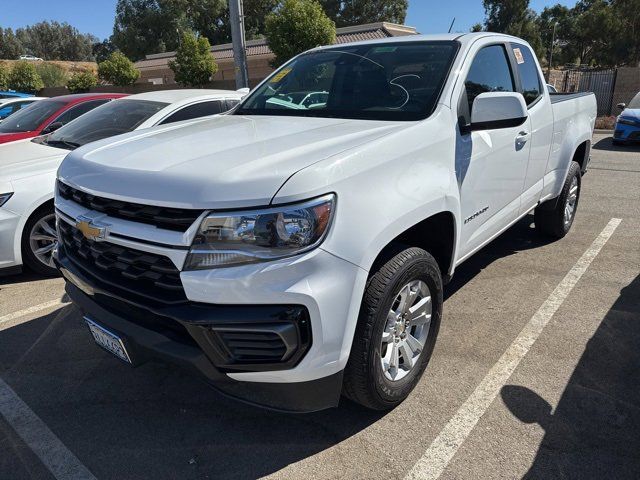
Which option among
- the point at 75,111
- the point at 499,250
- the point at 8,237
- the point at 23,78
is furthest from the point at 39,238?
the point at 23,78

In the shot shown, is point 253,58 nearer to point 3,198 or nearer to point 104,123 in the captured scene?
point 104,123

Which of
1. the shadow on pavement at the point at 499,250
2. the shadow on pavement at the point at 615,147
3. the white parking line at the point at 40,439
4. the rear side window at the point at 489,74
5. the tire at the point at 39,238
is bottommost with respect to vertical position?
the shadow on pavement at the point at 615,147

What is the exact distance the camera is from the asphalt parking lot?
7.55 feet

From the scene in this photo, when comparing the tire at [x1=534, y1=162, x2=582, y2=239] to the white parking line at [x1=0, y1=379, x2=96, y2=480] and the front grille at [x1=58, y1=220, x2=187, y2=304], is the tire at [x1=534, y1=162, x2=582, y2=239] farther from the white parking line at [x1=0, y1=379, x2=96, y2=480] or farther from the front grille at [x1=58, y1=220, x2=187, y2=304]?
the white parking line at [x1=0, y1=379, x2=96, y2=480]

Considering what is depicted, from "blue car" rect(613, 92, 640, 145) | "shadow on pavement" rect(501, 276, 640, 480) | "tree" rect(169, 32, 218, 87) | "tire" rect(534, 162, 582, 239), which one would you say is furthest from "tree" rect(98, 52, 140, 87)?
"shadow on pavement" rect(501, 276, 640, 480)

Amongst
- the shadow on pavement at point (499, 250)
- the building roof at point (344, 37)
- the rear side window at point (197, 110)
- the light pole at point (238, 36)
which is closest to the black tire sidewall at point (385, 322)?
the shadow on pavement at point (499, 250)

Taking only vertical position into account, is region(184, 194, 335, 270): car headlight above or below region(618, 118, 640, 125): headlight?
above

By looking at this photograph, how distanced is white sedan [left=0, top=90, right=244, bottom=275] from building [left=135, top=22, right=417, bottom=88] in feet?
65.4

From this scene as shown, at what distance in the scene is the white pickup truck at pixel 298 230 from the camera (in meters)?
1.91

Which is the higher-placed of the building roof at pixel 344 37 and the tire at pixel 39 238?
the building roof at pixel 344 37

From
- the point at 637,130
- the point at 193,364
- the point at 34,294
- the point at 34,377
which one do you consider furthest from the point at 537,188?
the point at 637,130

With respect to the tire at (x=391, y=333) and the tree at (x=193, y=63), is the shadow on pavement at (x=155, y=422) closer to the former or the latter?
the tire at (x=391, y=333)

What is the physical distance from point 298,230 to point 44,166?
3.49 meters

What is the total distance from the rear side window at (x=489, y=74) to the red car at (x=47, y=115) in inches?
204
